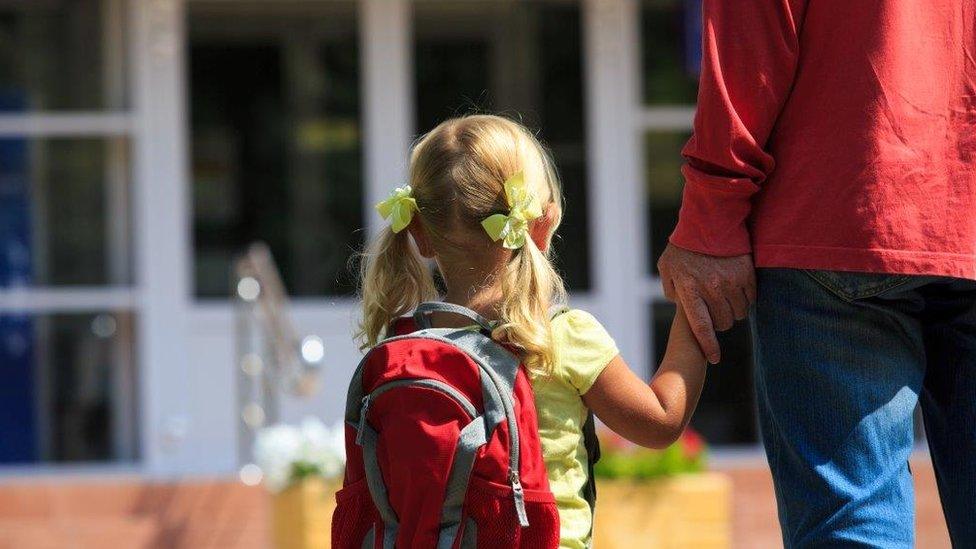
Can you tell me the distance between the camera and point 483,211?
238 cm

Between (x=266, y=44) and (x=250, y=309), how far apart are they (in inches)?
56.5

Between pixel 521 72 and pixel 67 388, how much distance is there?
8.97 feet

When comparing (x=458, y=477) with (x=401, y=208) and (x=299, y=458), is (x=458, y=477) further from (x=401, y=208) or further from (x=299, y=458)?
(x=299, y=458)

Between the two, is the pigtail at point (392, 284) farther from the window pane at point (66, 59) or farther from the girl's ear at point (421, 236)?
the window pane at point (66, 59)

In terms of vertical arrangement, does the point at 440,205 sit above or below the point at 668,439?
above

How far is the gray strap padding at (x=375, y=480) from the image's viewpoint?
2.27 meters

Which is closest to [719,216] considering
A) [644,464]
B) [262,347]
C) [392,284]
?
[392,284]

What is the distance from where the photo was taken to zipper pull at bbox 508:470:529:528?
86.6 inches

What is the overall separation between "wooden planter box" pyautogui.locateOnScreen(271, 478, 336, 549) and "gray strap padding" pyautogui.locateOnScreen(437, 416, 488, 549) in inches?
130

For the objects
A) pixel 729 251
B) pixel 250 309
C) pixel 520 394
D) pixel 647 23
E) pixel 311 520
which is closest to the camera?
pixel 520 394

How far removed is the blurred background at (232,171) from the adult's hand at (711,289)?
4.97m

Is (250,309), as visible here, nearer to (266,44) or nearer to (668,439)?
(266,44)

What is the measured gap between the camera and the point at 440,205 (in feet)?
7.91

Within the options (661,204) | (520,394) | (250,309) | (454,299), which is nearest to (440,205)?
(454,299)
